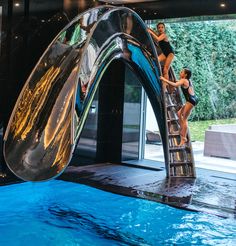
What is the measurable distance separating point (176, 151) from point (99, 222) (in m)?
2.87

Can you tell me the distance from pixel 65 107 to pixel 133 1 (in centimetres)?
427

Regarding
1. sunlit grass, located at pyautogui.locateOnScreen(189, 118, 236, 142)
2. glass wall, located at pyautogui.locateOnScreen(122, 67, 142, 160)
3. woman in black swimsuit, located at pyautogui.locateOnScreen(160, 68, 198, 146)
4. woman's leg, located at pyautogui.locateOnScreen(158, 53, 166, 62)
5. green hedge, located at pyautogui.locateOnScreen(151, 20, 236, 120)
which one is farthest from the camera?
glass wall, located at pyautogui.locateOnScreen(122, 67, 142, 160)

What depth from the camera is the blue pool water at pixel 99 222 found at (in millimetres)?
4461

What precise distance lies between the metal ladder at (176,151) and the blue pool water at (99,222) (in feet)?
5.74

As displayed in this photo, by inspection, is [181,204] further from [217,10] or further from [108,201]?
[217,10]

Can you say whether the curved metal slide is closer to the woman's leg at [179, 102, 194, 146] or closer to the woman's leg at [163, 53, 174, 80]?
the woman's leg at [163, 53, 174, 80]

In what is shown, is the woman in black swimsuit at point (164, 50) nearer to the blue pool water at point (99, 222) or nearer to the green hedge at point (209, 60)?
the green hedge at point (209, 60)

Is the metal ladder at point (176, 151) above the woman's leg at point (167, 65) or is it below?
below

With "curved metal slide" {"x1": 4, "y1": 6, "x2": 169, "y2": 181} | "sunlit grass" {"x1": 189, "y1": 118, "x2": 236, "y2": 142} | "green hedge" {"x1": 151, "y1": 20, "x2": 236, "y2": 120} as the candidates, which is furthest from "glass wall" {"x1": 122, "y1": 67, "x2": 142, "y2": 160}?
"curved metal slide" {"x1": 4, "y1": 6, "x2": 169, "y2": 181}

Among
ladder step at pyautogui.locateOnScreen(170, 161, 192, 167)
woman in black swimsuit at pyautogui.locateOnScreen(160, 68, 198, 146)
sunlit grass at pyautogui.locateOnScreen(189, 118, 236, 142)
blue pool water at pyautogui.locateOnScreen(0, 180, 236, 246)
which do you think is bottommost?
blue pool water at pyautogui.locateOnScreen(0, 180, 236, 246)

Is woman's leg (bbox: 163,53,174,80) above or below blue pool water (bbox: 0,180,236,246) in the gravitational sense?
above

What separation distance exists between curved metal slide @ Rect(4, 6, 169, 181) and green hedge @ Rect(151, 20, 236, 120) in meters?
2.67

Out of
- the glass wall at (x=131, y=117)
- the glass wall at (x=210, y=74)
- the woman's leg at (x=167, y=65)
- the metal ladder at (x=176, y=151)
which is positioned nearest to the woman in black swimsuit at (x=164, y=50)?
the woman's leg at (x=167, y=65)

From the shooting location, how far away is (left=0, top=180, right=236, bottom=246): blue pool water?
4.46m
